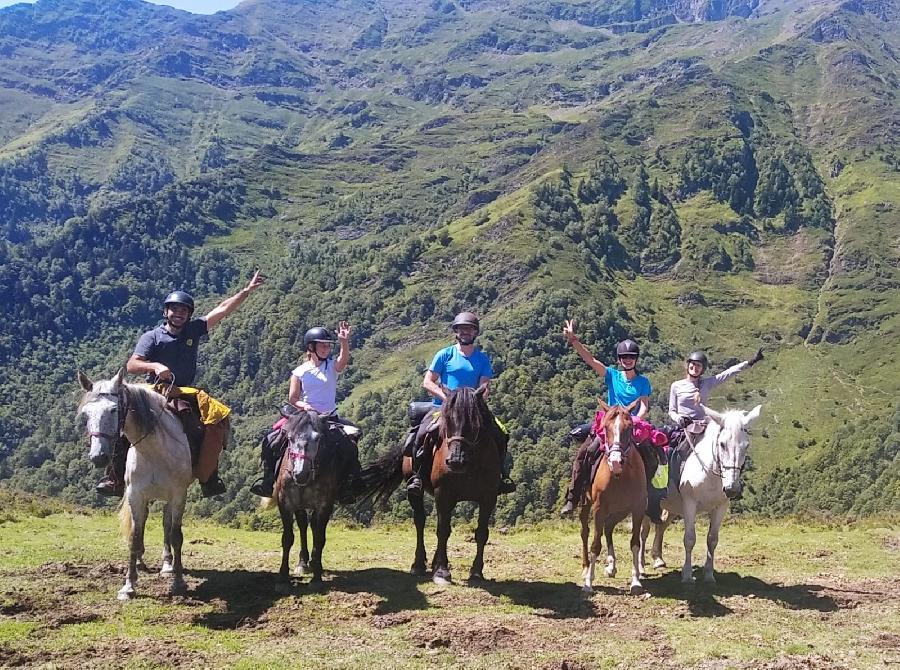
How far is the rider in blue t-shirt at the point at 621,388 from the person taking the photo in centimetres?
1395

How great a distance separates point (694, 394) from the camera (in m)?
14.8

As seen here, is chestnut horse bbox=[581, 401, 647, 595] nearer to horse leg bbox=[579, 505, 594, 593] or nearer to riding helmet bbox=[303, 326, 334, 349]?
horse leg bbox=[579, 505, 594, 593]

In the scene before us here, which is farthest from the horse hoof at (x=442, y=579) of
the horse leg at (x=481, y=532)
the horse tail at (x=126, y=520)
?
the horse tail at (x=126, y=520)

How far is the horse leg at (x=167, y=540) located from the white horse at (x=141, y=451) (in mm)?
21

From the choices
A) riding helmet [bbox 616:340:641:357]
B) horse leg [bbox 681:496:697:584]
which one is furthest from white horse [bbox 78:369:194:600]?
horse leg [bbox 681:496:697:584]

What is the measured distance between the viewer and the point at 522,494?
315 ft

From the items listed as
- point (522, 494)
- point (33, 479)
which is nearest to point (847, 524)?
point (522, 494)

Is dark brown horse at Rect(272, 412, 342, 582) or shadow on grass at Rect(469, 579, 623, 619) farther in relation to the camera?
dark brown horse at Rect(272, 412, 342, 582)

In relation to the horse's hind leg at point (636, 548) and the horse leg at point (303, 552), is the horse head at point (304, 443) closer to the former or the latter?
the horse leg at point (303, 552)

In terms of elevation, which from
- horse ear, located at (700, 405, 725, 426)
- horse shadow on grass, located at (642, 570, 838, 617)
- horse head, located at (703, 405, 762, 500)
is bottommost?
horse shadow on grass, located at (642, 570, 838, 617)

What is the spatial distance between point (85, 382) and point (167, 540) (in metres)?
3.85

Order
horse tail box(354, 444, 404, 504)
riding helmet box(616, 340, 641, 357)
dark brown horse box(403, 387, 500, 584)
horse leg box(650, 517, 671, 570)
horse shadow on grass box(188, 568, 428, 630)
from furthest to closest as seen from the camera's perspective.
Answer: horse leg box(650, 517, 671, 570) → horse tail box(354, 444, 404, 504) → riding helmet box(616, 340, 641, 357) → dark brown horse box(403, 387, 500, 584) → horse shadow on grass box(188, 568, 428, 630)

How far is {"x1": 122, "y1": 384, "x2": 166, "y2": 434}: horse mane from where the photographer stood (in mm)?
11844

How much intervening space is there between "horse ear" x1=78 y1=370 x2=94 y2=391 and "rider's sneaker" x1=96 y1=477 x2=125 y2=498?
1824 mm
